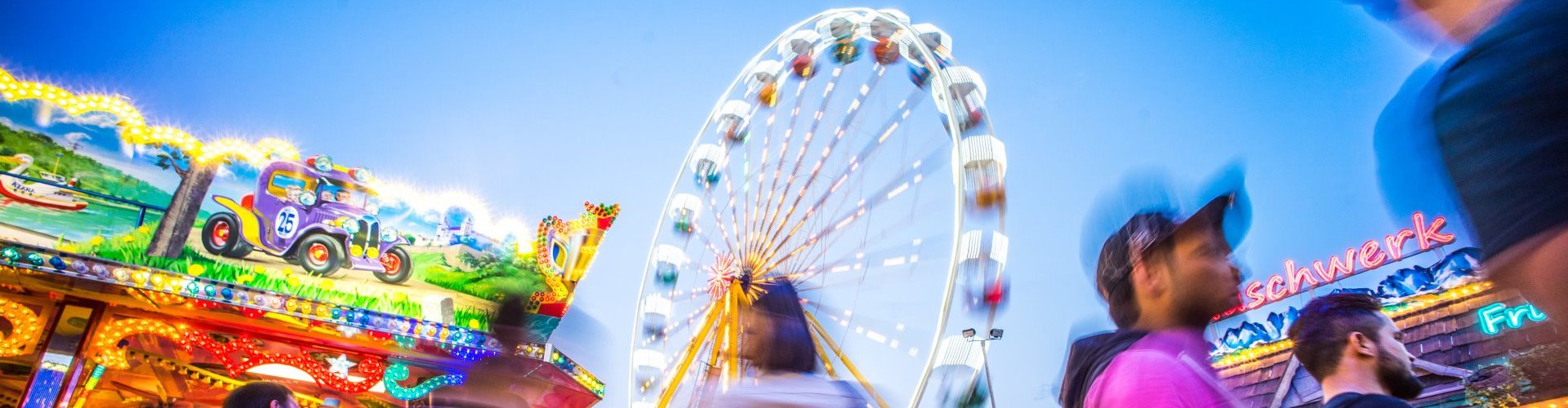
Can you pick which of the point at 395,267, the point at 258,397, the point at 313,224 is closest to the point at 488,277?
the point at 395,267

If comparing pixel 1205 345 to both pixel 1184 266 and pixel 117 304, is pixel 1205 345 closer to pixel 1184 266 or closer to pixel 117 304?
pixel 1184 266

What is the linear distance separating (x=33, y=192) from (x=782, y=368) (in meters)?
9.86

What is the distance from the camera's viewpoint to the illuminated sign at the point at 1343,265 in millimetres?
13195

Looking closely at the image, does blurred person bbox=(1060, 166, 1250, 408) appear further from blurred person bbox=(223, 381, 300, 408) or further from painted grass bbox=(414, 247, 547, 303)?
painted grass bbox=(414, 247, 547, 303)

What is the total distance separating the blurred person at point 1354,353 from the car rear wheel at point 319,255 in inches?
423

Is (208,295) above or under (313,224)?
under

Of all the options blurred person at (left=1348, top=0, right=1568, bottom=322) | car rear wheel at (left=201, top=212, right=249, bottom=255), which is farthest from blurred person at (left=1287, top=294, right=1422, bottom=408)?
car rear wheel at (left=201, top=212, right=249, bottom=255)

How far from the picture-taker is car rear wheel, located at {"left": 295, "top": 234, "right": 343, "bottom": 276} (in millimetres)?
10312

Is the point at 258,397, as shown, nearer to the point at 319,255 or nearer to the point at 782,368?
the point at 782,368

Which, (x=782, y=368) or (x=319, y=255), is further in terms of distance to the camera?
(x=319, y=255)

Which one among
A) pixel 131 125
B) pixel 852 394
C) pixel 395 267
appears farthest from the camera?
pixel 395 267

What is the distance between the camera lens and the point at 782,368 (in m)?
3.67

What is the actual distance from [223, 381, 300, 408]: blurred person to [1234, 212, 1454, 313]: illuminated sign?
13.0 metres

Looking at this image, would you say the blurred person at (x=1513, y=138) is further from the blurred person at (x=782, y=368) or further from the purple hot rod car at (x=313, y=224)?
the purple hot rod car at (x=313, y=224)
